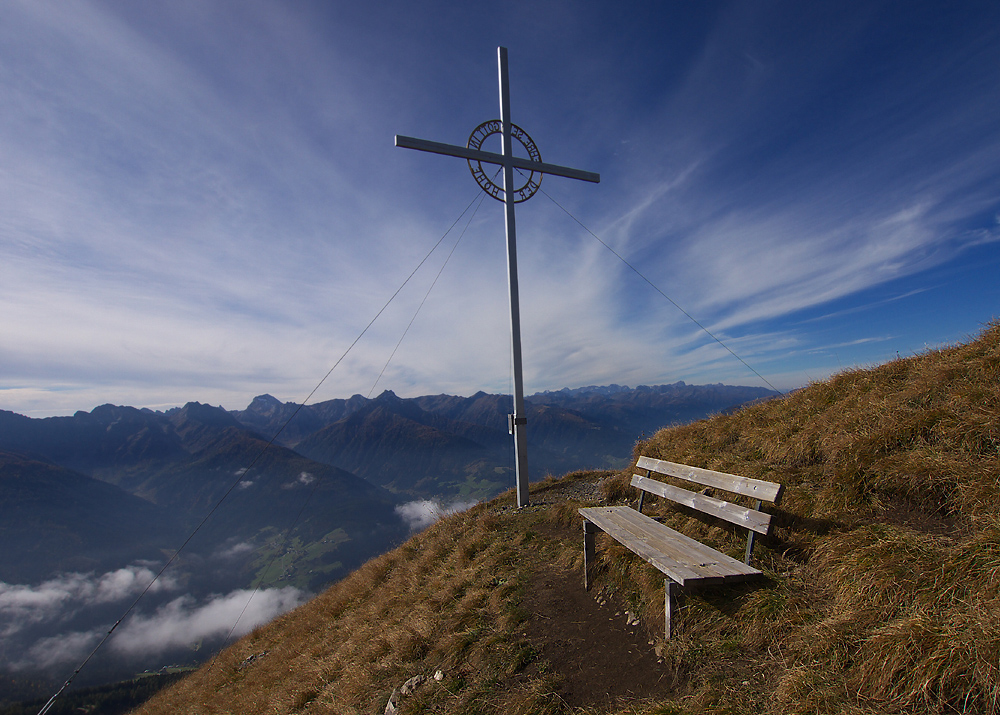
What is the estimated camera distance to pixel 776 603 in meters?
3.59

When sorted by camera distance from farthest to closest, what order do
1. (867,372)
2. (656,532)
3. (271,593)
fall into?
(271,593) < (867,372) < (656,532)

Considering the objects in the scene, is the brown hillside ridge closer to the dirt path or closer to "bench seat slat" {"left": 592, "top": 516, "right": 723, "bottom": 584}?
the dirt path

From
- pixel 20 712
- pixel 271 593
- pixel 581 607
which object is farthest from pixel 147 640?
pixel 581 607

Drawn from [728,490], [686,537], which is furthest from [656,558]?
[728,490]

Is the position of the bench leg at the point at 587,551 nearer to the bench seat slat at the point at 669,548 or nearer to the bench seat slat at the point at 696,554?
the bench seat slat at the point at 669,548

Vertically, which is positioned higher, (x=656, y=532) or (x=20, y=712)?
(x=656, y=532)

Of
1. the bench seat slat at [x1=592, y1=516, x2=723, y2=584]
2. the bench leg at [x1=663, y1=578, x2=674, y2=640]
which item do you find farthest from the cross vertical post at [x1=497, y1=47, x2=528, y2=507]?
the bench leg at [x1=663, y1=578, x2=674, y2=640]

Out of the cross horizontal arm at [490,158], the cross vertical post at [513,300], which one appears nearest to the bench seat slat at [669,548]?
the cross vertical post at [513,300]

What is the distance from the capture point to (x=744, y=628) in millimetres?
3531

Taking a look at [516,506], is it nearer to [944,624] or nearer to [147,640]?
[944,624]

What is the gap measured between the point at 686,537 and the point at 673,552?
0.58 meters

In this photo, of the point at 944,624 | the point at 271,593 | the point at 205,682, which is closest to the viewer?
the point at 944,624

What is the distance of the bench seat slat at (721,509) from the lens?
407 centimetres

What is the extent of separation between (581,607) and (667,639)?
4.38 ft
